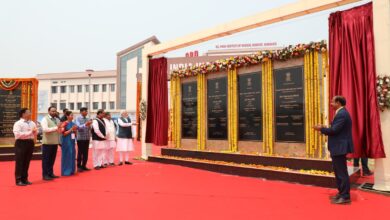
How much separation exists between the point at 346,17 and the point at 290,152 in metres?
3.05

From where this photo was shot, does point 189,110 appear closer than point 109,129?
No

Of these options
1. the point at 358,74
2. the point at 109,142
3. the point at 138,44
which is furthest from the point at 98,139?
the point at 138,44

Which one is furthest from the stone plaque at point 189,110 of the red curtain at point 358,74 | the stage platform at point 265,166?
the red curtain at point 358,74

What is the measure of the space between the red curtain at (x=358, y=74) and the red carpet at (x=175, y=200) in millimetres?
941

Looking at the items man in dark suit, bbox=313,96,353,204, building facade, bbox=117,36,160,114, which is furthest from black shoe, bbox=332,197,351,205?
building facade, bbox=117,36,160,114

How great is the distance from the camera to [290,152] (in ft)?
Result: 24.6

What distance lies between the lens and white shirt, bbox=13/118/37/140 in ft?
21.3

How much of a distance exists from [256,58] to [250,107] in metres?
1.24

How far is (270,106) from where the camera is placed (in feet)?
25.9

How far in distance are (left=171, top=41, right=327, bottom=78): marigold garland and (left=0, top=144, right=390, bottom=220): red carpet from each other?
9.48 ft

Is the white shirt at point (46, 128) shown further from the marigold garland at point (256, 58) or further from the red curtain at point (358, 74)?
the red curtain at point (358, 74)

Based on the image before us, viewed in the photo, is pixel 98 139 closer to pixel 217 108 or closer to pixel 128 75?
pixel 217 108

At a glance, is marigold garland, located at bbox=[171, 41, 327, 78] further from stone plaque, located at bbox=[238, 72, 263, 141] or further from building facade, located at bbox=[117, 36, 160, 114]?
building facade, located at bbox=[117, 36, 160, 114]

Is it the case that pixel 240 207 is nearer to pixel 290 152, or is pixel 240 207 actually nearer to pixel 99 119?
pixel 290 152
